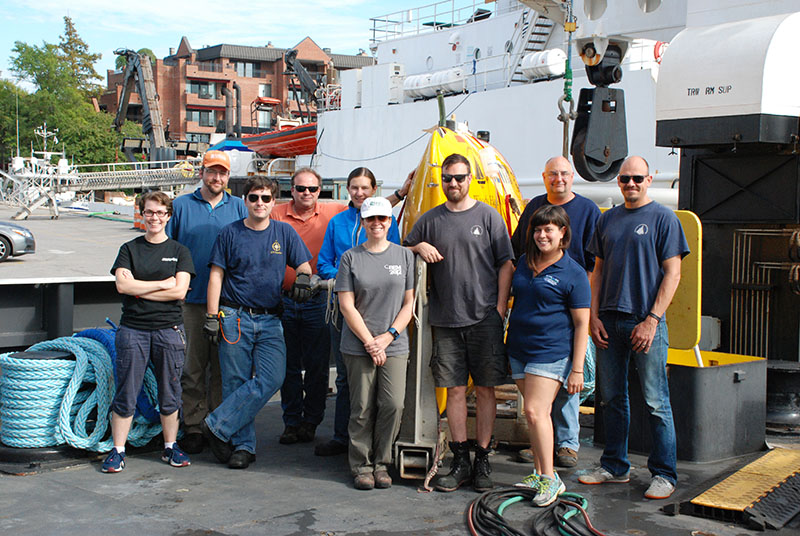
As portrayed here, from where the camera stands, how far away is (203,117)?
81625mm

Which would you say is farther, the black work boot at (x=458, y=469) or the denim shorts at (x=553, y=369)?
the black work boot at (x=458, y=469)

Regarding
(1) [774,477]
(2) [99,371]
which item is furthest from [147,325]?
(1) [774,477]

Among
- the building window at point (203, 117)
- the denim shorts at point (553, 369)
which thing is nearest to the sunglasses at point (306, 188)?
the denim shorts at point (553, 369)

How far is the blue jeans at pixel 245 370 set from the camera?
582 centimetres

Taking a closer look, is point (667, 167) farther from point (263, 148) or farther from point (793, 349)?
point (263, 148)

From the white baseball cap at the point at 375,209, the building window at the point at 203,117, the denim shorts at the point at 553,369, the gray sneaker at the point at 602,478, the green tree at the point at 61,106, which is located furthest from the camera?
the building window at the point at 203,117

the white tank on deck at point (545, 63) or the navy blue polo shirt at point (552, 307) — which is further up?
the white tank on deck at point (545, 63)

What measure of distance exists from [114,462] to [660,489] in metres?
3.49

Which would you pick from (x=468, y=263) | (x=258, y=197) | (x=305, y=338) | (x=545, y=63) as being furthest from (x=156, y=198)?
(x=545, y=63)

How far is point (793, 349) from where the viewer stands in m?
7.22

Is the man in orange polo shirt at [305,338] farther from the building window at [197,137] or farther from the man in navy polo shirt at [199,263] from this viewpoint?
the building window at [197,137]

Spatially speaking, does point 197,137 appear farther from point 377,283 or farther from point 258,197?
point 377,283

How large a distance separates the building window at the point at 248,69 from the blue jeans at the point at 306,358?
8178 centimetres

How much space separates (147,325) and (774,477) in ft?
13.7
